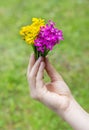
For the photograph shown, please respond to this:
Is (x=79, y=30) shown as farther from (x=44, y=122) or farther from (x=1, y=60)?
(x=44, y=122)

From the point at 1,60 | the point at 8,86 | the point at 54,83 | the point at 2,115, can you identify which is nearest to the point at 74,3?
the point at 1,60

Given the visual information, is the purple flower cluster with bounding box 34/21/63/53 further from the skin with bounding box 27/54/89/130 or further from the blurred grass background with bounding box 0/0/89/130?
the blurred grass background with bounding box 0/0/89/130

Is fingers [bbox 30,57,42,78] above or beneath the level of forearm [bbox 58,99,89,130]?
above

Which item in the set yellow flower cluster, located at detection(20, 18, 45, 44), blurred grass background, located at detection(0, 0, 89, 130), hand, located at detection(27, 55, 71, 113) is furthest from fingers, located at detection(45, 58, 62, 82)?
blurred grass background, located at detection(0, 0, 89, 130)

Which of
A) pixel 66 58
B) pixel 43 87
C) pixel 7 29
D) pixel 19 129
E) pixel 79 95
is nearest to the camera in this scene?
pixel 43 87

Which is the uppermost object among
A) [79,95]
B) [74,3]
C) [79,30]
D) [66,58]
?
[74,3]

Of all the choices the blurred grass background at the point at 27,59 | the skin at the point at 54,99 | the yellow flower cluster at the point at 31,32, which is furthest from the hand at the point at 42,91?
the blurred grass background at the point at 27,59

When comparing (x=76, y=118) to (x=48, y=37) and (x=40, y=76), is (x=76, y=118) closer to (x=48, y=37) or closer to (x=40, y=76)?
(x=40, y=76)

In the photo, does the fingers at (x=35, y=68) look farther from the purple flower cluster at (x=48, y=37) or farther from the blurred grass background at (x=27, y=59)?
the blurred grass background at (x=27, y=59)
